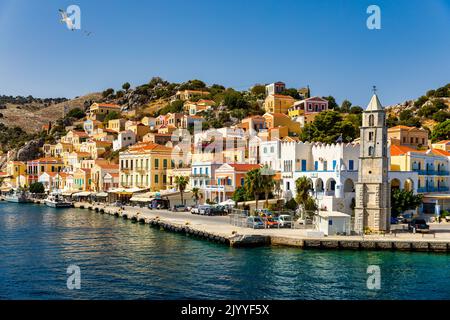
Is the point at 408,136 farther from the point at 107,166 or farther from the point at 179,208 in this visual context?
the point at 107,166

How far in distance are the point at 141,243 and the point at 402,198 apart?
20.3 m

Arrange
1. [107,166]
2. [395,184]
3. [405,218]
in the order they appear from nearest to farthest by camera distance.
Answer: [405,218], [395,184], [107,166]

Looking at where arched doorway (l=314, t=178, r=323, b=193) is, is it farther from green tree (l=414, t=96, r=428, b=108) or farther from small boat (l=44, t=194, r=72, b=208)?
green tree (l=414, t=96, r=428, b=108)

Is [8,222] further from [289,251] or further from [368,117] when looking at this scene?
[368,117]

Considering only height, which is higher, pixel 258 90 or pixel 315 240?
pixel 258 90

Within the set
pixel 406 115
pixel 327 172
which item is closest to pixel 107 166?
pixel 327 172

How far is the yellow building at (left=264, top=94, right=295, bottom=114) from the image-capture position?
100 meters

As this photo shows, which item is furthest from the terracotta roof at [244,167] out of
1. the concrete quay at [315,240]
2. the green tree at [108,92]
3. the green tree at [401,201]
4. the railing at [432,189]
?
the green tree at [108,92]

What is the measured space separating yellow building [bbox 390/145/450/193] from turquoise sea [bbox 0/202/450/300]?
1776cm

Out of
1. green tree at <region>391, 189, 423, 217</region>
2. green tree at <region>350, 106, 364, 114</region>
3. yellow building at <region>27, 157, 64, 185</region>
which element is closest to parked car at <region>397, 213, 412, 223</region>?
green tree at <region>391, 189, 423, 217</region>

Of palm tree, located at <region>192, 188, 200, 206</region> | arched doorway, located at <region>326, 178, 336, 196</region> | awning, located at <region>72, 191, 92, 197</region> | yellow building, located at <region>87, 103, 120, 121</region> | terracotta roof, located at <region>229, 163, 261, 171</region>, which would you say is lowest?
awning, located at <region>72, 191, 92, 197</region>

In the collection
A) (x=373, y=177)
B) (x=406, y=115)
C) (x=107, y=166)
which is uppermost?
(x=406, y=115)

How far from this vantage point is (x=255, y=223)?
129 ft

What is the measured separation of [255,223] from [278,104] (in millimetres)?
63972
